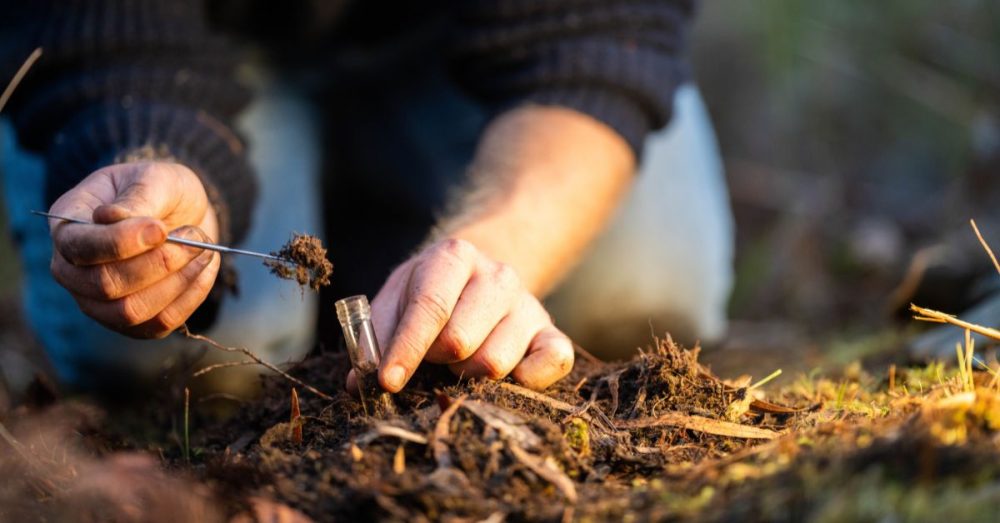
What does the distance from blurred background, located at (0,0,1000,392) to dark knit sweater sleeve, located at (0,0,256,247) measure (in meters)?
2.14

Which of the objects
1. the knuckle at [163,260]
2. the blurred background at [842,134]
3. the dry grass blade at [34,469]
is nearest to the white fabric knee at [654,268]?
the blurred background at [842,134]

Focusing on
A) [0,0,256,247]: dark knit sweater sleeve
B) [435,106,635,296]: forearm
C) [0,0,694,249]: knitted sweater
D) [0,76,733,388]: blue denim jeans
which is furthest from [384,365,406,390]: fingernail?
[0,76,733,388]: blue denim jeans

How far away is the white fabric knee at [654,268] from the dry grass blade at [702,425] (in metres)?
1.55

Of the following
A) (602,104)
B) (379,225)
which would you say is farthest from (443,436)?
(379,225)

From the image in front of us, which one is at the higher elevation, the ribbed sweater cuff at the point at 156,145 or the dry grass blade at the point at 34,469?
the ribbed sweater cuff at the point at 156,145

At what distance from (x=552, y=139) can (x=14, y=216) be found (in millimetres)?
1703

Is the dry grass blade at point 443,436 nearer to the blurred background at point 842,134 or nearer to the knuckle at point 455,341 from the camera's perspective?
the knuckle at point 455,341

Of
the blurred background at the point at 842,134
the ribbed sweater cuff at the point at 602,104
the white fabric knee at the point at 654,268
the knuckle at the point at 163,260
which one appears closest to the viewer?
the knuckle at the point at 163,260

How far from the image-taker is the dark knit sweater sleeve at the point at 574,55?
7.96ft

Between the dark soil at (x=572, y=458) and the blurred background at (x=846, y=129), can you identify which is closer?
the dark soil at (x=572, y=458)

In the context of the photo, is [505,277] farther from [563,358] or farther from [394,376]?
[394,376]

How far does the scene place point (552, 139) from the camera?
91.4 inches

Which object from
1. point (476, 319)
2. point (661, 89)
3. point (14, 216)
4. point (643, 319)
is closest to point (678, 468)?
point (476, 319)

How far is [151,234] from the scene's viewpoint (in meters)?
1.28
